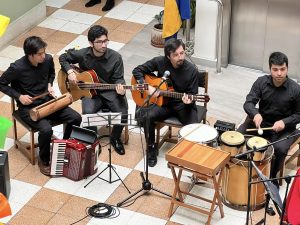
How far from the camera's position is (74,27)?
1043cm

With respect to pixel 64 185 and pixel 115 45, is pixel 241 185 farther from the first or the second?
pixel 115 45

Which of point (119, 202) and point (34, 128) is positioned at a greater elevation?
point (34, 128)

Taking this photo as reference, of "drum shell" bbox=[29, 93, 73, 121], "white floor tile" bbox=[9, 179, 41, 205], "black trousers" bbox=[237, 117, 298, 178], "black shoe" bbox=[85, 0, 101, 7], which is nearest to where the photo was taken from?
"black trousers" bbox=[237, 117, 298, 178]

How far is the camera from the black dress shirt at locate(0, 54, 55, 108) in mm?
7285

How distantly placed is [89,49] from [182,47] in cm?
109

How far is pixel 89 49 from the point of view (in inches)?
303

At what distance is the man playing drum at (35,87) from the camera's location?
7227 millimetres

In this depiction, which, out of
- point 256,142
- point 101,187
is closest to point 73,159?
point 101,187

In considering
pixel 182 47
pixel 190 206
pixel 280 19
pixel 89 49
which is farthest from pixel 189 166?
pixel 280 19

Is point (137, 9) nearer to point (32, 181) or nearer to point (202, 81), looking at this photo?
point (202, 81)

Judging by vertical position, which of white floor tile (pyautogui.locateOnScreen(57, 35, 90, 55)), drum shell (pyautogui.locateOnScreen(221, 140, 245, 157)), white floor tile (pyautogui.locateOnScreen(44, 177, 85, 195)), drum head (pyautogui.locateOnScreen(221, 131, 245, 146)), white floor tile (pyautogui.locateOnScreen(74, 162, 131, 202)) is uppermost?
drum head (pyautogui.locateOnScreen(221, 131, 245, 146))

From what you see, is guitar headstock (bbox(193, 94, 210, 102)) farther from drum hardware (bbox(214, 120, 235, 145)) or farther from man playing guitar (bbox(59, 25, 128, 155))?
man playing guitar (bbox(59, 25, 128, 155))

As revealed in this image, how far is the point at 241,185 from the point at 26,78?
245 cm

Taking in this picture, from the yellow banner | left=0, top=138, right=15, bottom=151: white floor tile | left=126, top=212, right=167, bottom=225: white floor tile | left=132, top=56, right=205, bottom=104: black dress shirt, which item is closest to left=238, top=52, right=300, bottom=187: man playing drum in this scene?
left=132, top=56, right=205, bottom=104: black dress shirt
